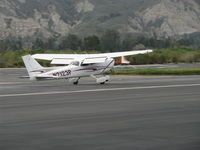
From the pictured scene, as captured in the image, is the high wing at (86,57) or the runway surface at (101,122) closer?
the runway surface at (101,122)

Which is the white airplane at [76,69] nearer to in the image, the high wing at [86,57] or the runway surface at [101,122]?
the high wing at [86,57]

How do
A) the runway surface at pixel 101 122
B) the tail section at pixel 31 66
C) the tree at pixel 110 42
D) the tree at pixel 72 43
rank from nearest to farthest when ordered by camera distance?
the runway surface at pixel 101 122
the tail section at pixel 31 66
the tree at pixel 72 43
the tree at pixel 110 42

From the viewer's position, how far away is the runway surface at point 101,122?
13281 millimetres

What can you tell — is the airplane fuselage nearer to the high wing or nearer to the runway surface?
the high wing

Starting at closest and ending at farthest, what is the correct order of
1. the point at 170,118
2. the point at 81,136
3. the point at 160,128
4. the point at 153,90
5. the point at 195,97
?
the point at 81,136 → the point at 160,128 → the point at 170,118 → the point at 195,97 → the point at 153,90

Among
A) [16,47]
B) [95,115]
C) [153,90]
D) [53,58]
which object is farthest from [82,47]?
[95,115]

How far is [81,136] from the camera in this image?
14289mm

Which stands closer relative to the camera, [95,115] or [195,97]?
[95,115]

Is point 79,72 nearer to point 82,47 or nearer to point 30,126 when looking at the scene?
point 30,126

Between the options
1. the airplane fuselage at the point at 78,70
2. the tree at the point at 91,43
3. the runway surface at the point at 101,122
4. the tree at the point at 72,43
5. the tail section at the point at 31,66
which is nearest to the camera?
the runway surface at the point at 101,122

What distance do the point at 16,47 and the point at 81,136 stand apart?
160 m

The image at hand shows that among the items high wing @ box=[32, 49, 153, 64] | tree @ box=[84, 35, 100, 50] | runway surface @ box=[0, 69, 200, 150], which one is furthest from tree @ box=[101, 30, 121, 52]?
runway surface @ box=[0, 69, 200, 150]

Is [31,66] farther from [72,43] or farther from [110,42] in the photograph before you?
[110,42]

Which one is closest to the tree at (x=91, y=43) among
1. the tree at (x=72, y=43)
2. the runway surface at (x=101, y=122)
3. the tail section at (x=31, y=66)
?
the tree at (x=72, y=43)
